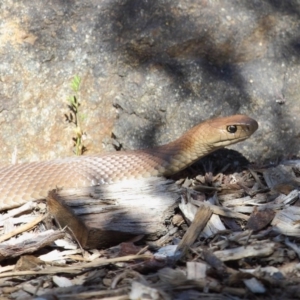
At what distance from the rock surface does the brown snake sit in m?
0.32

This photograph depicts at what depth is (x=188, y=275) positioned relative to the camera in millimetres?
3770

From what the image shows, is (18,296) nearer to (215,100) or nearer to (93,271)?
(93,271)

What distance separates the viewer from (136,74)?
582cm

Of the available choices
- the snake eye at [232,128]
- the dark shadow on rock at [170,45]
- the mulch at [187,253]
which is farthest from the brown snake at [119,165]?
the dark shadow on rock at [170,45]

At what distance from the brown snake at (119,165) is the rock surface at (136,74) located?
32 centimetres

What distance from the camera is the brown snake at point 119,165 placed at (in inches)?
210

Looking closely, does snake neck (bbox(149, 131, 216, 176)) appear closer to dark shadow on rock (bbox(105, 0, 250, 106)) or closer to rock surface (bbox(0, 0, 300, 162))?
rock surface (bbox(0, 0, 300, 162))

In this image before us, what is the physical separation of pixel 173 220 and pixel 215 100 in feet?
4.92

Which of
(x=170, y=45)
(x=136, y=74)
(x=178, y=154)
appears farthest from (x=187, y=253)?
(x=170, y=45)

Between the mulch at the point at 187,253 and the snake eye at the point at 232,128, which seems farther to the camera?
the snake eye at the point at 232,128

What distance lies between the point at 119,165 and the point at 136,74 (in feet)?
2.81

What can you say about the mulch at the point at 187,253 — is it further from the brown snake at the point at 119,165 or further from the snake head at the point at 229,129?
the snake head at the point at 229,129

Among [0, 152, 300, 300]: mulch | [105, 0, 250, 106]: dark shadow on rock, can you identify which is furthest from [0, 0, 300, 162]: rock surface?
[0, 152, 300, 300]: mulch

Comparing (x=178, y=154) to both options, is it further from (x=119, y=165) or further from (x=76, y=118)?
(x=76, y=118)
